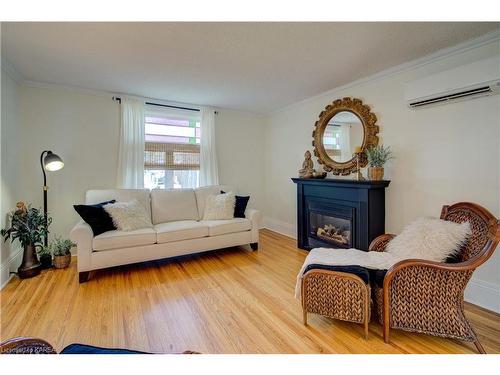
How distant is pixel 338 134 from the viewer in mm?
3492

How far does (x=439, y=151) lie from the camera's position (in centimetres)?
246

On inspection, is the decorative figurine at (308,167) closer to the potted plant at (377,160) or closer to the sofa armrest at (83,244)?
the potted plant at (377,160)

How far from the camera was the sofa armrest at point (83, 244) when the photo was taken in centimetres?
253

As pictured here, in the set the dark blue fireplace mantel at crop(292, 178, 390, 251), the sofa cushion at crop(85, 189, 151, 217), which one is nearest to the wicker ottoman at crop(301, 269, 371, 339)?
the dark blue fireplace mantel at crop(292, 178, 390, 251)

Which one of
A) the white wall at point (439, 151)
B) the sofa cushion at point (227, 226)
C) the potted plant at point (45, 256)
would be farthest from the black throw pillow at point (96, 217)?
the white wall at point (439, 151)

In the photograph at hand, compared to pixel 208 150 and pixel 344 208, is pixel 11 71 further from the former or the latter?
pixel 344 208

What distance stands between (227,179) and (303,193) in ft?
5.28

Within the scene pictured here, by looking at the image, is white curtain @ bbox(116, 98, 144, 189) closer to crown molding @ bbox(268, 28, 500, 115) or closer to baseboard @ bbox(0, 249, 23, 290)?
baseboard @ bbox(0, 249, 23, 290)

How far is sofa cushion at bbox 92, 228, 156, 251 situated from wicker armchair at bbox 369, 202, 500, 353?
2.47 metres

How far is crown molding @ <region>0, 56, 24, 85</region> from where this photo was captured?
8.37 feet

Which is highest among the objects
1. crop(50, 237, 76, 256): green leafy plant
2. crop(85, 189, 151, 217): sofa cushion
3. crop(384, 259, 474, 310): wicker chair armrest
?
crop(85, 189, 151, 217): sofa cushion

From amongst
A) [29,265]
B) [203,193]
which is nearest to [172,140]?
→ [203,193]

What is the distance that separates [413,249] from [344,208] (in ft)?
4.19
